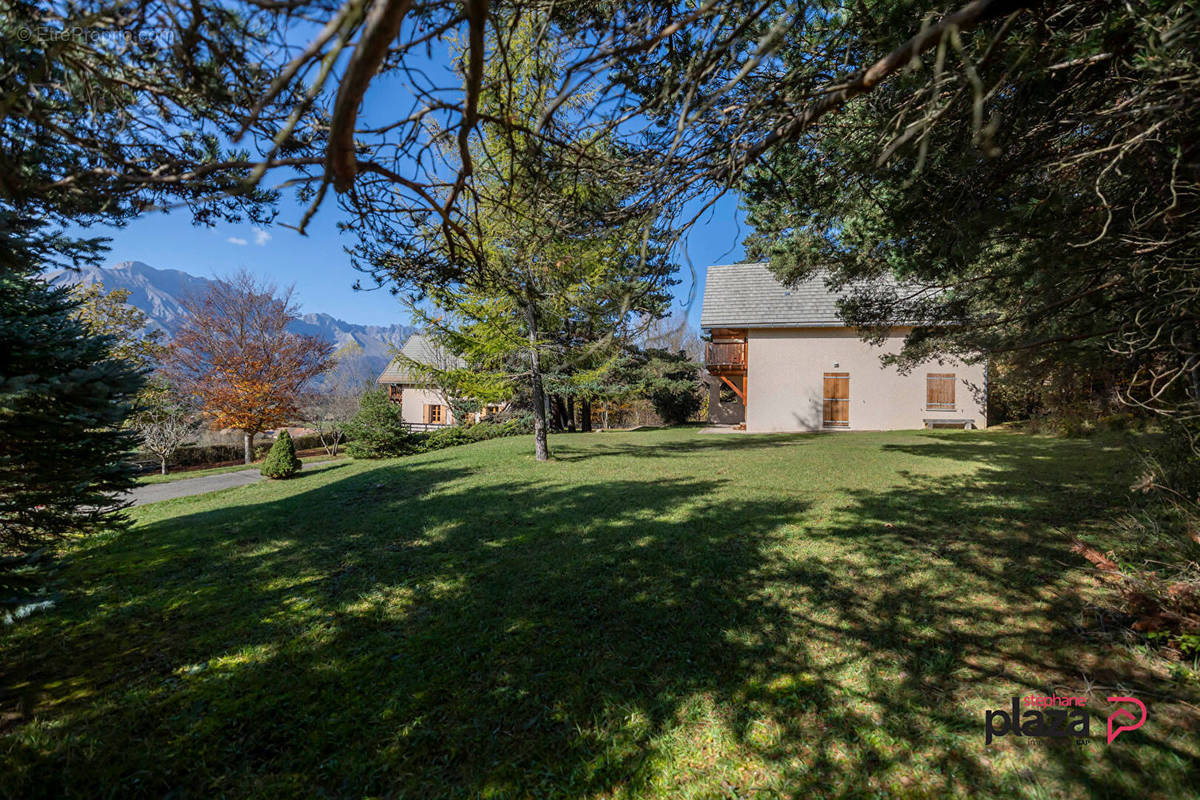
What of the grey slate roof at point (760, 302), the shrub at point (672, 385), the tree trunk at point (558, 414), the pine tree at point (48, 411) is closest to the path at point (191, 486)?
the pine tree at point (48, 411)

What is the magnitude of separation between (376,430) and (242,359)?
21.3 ft

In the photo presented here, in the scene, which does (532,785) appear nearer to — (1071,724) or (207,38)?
(1071,724)

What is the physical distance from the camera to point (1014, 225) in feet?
11.9

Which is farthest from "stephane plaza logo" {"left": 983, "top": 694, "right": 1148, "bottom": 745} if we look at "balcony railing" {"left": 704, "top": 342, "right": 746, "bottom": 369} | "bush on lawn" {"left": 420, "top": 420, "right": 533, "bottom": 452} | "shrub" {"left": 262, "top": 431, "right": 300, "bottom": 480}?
"balcony railing" {"left": 704, "top": 342, "right": 746, "bottom": 369}

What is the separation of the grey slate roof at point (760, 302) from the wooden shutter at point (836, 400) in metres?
2.06

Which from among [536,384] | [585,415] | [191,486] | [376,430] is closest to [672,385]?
[585,415]

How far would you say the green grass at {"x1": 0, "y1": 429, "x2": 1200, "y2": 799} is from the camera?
6.69 feet

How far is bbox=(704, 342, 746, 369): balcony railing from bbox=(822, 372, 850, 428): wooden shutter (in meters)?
3.34

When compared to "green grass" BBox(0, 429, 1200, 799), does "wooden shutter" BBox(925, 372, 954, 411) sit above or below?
above

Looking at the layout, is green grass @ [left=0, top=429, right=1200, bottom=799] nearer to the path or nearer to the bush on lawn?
the path

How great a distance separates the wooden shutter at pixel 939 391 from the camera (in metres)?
16.0

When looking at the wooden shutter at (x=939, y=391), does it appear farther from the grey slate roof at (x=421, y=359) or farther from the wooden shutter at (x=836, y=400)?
the grey slate roof at (x=421, y=359)

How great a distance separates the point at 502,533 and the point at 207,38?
5.02 m

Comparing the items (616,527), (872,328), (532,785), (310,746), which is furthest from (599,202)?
(872,328)
